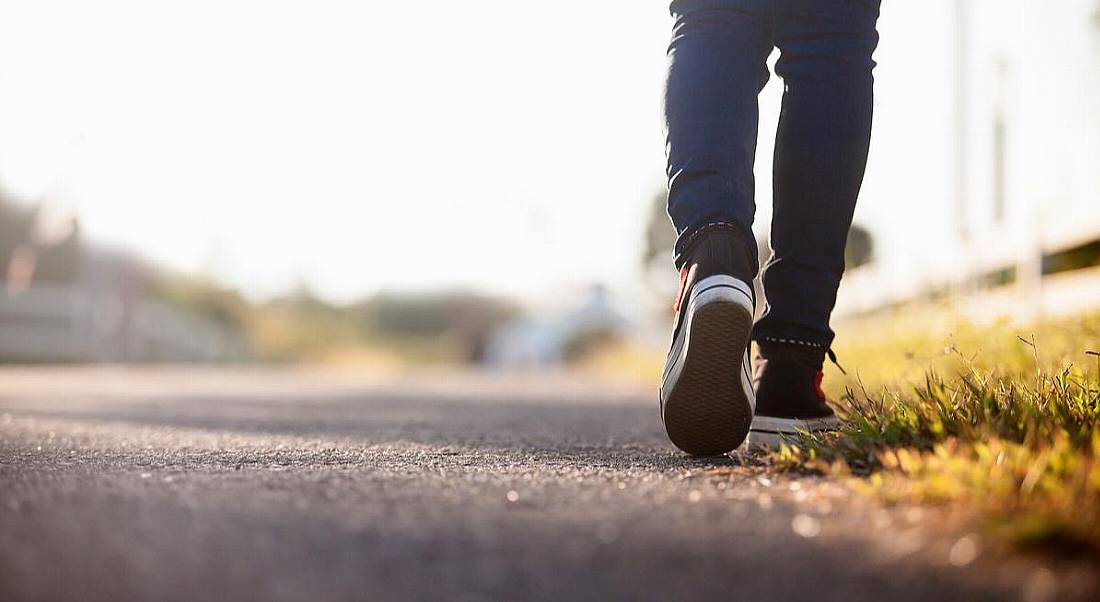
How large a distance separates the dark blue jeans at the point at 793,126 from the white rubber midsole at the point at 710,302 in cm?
14

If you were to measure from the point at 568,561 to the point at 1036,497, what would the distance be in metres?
0.46

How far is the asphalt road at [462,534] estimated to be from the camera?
919mm

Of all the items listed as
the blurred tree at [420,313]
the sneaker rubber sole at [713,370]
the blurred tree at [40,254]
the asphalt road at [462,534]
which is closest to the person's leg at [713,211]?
the sneaker rubber sole at [713,370]

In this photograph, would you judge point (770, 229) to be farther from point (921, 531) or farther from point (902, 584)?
point (902, 584)

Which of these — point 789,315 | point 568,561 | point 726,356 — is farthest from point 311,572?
point 789,315

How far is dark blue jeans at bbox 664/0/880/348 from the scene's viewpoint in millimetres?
1846

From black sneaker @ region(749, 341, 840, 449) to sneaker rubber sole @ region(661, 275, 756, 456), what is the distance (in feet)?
0.37

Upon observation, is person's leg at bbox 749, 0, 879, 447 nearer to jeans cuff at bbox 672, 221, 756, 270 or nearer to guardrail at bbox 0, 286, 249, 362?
jeans cuff at bbox 672, 221, 756, 270

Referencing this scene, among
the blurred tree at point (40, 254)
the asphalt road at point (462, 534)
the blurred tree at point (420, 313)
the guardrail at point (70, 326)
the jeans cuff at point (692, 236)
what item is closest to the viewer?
the asphalt road at point (462, 534)

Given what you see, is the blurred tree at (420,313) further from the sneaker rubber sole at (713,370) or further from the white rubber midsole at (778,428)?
the sneaker rubber sole at (713,370)

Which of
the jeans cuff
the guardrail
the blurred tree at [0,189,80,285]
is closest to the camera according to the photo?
the jeans cuff

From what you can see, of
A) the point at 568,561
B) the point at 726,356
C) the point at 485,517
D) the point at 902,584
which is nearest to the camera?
the point at 902,584

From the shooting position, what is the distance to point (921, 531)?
1019 mm

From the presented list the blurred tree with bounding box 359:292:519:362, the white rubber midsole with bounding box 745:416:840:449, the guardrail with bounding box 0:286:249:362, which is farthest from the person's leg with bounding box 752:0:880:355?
the blurred tree with bounding box 359:292:519:362
